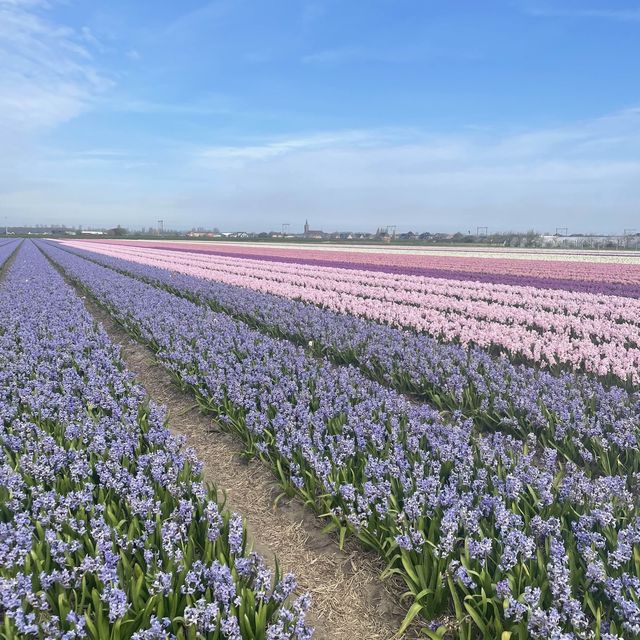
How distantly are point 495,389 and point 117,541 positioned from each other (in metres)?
4.77

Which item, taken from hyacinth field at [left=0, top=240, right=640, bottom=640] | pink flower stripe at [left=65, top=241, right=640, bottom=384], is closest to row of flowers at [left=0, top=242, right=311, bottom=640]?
hyacinth field at [left=0, top=240, right=640, bottom=640]

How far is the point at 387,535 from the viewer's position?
12.0 ft

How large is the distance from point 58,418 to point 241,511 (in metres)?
2.38

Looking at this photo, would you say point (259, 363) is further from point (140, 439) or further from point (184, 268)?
point (184, 268)

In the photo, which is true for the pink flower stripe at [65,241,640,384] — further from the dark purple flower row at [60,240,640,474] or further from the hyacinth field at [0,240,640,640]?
the dark purple flower row at [60,240,640,474]

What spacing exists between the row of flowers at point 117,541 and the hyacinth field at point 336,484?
0.02 metres

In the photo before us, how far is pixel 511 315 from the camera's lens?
38.8ft

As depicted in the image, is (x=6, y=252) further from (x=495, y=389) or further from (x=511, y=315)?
(x=495, y=389)

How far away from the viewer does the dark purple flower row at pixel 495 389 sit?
4918 millimetres

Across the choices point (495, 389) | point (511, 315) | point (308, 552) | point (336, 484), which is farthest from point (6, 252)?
point (308, 552)

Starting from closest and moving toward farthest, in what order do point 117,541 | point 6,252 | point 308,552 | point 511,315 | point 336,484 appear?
1. point 117,541
2. point 308,552
3. point 336,484
4. point 511,315
5. point 6,252

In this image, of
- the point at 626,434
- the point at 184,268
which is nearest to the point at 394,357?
the point at 626,434

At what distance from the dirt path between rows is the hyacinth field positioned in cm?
14

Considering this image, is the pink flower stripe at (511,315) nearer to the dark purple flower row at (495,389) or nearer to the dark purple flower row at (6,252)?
the dark purple flower row at (495,389)
